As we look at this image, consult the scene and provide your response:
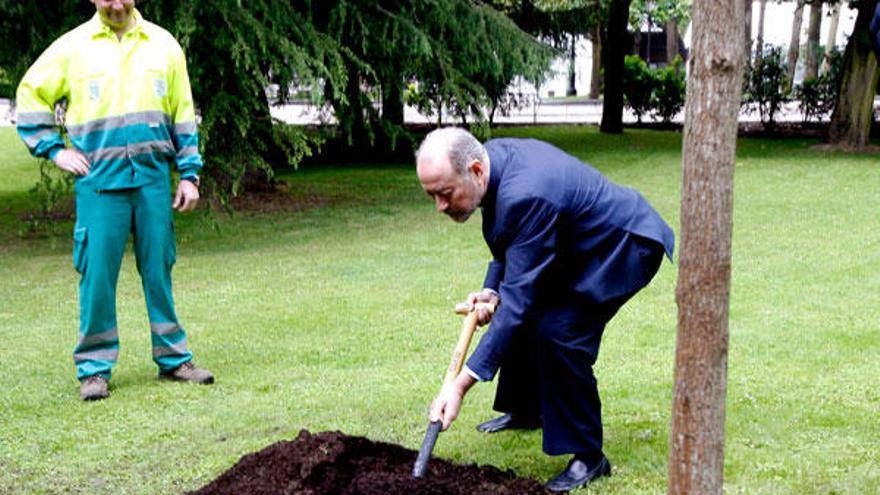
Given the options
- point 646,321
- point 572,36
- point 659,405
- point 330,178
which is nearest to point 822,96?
point 572,36

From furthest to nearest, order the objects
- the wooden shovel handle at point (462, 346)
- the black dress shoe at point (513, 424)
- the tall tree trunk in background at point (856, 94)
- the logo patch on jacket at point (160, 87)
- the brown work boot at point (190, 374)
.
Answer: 1. the tall tree trunk in background at point (856, 94)
2. the brown work boot at point (190, 374)
3. the logo patch on jacket at point (160, 87)
4. the black dress shoe at point (513, 424)
5. the wooden shovel handle at point (462, 346)

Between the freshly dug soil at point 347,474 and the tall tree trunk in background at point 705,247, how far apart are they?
3.50 feet

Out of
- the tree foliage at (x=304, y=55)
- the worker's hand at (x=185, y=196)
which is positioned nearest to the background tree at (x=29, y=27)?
the tree foliage at (x=304, y=55)

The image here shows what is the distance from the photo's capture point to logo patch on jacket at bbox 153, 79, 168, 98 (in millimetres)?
6137

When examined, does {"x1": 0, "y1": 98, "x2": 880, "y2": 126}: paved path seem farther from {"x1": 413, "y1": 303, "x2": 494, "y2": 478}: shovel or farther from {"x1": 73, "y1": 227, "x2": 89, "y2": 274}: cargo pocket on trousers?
{"x1": 413, "y1": 303, "x2": 494, "y2": 478}: shovel

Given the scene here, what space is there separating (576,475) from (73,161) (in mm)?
3096

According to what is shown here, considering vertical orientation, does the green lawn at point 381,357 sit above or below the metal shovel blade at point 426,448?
below

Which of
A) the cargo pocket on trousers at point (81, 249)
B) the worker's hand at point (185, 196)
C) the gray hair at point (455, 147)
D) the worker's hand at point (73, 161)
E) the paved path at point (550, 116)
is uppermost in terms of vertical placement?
the gray hair at point (455, 147)

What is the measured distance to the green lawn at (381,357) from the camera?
5.10m

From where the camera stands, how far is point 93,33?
6062 millimetres

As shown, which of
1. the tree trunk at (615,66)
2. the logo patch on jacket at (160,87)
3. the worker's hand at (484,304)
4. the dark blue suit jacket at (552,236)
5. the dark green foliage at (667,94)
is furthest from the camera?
the dark green foliage at (667,94)

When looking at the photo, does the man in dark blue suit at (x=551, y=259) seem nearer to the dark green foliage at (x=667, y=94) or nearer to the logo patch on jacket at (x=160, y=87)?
the logo patch on jacket at (x=160, y=87)

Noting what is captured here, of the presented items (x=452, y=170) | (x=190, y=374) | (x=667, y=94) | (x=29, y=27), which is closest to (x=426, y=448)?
(x=452, y=170)

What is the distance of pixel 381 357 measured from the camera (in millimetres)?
7020
